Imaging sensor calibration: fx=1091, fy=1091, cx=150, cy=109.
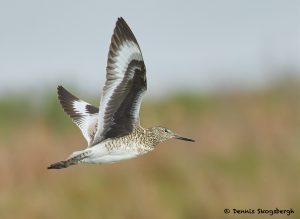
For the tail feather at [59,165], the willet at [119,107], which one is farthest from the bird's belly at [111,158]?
the tail feather at [59,165]

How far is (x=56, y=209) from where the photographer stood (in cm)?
1073

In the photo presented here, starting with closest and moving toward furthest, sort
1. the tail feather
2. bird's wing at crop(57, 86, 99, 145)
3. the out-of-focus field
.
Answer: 1. the tail feather
2. bird's wing at crop(57, 86, 99, 145)
3. the out-of-focus field

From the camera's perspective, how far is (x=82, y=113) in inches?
361

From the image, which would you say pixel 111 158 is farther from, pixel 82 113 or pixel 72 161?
pixel 82 113

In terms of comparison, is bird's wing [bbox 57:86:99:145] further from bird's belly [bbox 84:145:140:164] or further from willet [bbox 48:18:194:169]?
bird's belly [bbox 84:145:140:164]

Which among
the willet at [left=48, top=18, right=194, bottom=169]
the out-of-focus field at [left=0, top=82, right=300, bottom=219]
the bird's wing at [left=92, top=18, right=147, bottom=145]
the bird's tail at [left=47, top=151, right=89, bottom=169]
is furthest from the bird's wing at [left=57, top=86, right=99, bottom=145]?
the out-of-focus field at [left=0, top=82, right=300, bottom=219]

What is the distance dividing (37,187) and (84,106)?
2661 mm

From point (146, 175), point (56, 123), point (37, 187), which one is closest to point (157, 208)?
point (146, 175)

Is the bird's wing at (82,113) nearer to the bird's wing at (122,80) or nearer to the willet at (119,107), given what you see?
the willet at (119,107)

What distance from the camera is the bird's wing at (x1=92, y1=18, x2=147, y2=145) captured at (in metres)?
7.70

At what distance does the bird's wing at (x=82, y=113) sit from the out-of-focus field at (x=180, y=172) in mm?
1411

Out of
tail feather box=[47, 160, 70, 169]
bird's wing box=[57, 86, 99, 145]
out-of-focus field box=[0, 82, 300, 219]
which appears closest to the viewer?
tail feather box=[47, 160, 70, 169]

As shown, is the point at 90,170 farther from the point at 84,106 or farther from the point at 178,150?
the point at 84,106

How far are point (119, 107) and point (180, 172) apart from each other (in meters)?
3.52
